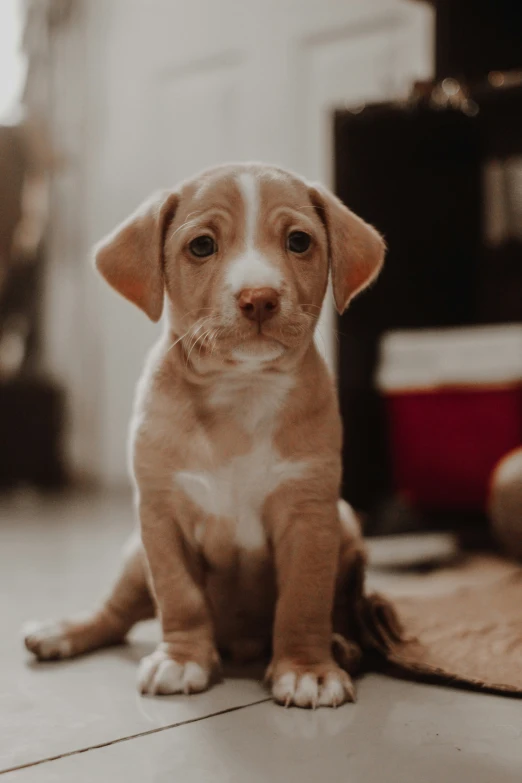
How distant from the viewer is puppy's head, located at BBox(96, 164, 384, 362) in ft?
4.70

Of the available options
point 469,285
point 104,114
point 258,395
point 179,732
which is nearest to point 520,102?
point 469,285

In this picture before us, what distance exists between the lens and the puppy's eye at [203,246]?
1516mm

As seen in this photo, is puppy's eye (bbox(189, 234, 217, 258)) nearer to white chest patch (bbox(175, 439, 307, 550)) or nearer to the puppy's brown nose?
the puppy's brown nose

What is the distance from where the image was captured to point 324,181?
3705mm

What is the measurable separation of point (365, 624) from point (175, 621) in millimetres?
393

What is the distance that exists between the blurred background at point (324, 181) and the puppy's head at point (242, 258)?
0.27 m

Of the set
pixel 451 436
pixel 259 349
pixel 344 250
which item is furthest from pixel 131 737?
pixel 451 436

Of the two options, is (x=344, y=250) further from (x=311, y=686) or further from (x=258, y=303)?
(x=311, y=686)

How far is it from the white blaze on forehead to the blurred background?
1.28 feet

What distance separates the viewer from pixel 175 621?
5.08 ft

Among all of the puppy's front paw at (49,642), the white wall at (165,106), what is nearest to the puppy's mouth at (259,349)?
the puppy's front paw at (49,642)

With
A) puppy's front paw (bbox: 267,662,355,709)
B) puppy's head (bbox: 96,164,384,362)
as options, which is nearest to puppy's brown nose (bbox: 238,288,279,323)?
puppy's head (bbox: 96,164,384,362)

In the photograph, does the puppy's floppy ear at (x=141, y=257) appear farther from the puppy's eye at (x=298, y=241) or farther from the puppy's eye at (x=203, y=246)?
the puppy's eye at (x=298, y=241)

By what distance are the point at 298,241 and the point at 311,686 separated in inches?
28.0
